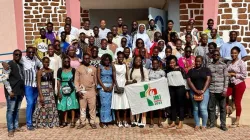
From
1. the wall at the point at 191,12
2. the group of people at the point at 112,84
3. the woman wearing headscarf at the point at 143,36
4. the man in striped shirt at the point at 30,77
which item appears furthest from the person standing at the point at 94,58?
the wall at the point at 191,12

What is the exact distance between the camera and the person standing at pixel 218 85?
17.9ft

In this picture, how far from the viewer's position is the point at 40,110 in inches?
234

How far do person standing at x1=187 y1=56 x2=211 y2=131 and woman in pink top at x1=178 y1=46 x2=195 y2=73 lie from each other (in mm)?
282

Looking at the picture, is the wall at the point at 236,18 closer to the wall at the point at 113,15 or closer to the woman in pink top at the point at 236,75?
the woman in pink top at the point at 236,75

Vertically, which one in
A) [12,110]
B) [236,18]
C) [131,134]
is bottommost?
[131,134]

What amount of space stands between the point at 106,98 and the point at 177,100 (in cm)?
142

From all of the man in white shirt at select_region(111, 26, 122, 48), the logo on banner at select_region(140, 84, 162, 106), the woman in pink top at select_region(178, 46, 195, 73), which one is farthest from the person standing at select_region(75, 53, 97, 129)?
the woman in pink top at select_region(178, 46, 195, 73)

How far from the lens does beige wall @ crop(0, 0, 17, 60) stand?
10117 millimetres

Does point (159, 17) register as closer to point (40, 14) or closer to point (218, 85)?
point (40, 14)

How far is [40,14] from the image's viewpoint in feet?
31.1

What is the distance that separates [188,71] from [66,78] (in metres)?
2.39

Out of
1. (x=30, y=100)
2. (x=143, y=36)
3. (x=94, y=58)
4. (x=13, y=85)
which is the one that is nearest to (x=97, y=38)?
(x=143, y=36)

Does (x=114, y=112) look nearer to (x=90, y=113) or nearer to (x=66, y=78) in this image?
(x=90, y=113)

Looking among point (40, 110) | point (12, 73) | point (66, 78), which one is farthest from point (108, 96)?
point (12, 73)
